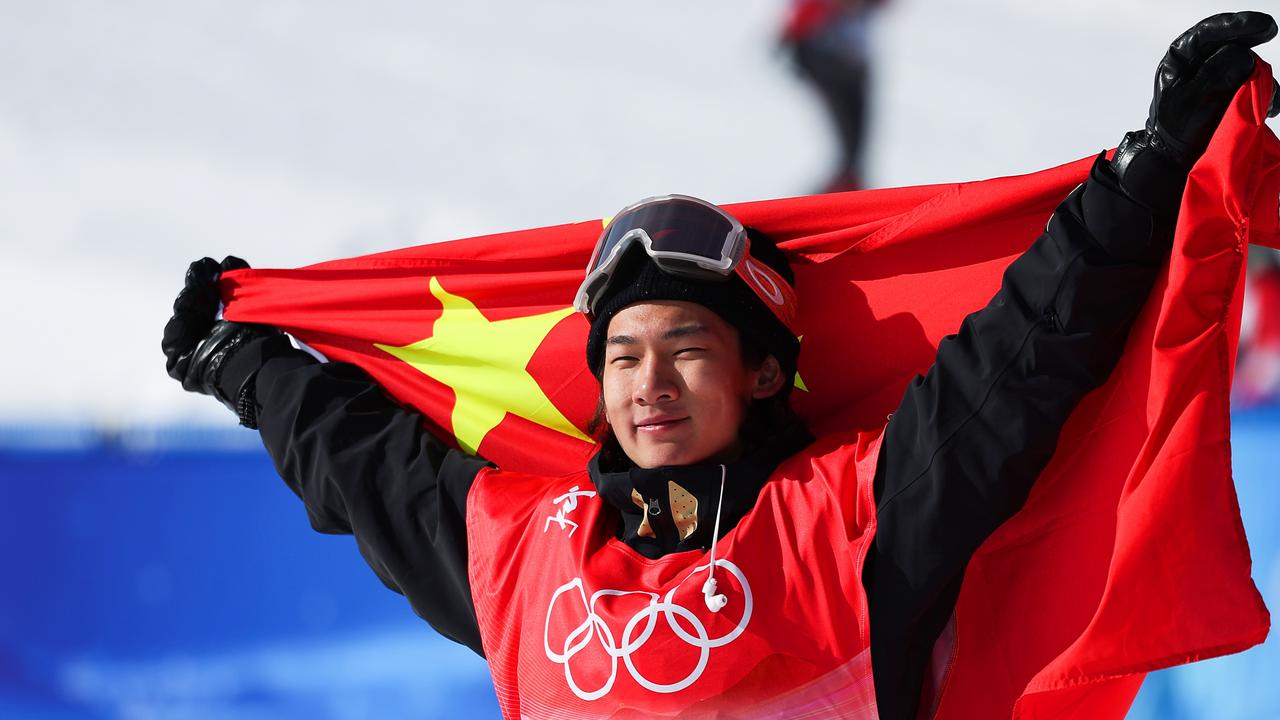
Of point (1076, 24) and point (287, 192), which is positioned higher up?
point (287, 192)

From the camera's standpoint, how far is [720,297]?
6.26 ft

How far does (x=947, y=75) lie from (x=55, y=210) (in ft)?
8.24

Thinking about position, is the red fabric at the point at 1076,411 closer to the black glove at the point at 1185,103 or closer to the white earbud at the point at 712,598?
the black glove at the point at 1185,103

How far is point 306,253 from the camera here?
11.2ft

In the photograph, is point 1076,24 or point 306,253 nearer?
point 1076,24

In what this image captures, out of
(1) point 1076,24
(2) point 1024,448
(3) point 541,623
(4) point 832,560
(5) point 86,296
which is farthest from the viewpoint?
(5) point 86,296

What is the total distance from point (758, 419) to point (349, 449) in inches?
30.5

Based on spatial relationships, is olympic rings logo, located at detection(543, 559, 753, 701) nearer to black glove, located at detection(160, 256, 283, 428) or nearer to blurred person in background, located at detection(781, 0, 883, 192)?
black glove, located at detection(160, 256, 283, 428)

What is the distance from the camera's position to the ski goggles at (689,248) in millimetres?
1899

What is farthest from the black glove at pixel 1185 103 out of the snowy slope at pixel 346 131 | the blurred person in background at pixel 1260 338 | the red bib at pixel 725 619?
the snowy slope at pixel 346 131

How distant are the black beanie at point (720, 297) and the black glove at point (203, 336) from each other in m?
0.86

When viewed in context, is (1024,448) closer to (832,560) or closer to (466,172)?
(832,560)

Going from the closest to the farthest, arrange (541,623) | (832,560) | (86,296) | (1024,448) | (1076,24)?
(1024,448)
(832,560)
(541,623)
(1076,24)
(86,296)

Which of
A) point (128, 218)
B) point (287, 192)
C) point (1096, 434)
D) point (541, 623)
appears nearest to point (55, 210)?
point (128, 218)
